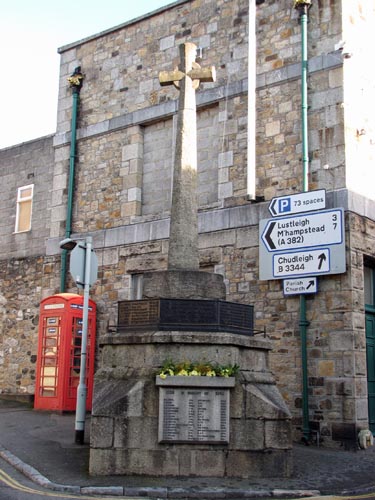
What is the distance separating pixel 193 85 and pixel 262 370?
430 centimetres

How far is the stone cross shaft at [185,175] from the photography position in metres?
9.02

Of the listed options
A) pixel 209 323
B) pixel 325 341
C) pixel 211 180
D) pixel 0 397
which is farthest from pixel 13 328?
pixel 209 323

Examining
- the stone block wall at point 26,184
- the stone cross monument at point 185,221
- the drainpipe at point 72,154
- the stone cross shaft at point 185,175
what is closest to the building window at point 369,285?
the stone cross monument at point 185,221

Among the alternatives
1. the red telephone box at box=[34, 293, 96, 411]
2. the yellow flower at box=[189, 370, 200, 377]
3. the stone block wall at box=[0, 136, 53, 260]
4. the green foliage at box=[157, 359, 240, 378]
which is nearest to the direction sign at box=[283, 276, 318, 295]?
the green foliage at box=[157, 359, 240, 378]

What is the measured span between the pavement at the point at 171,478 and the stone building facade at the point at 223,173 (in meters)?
1.90

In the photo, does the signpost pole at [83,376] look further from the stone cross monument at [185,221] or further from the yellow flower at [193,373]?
the yellow flower at [193,373]

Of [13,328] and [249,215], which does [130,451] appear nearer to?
[249,215]

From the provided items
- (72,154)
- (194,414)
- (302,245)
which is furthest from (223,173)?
(194,414)

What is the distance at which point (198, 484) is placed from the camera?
715cm

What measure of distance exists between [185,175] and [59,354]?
225 inches

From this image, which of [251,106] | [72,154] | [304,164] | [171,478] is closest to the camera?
[171,478]

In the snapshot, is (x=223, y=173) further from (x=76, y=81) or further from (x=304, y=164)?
(x=76, y=81)

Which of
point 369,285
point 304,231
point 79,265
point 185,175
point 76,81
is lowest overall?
point 79,265

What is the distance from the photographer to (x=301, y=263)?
11688 mm
